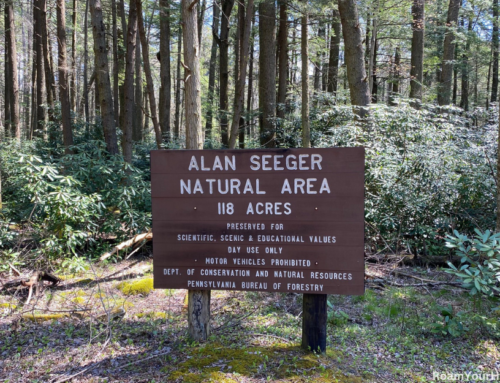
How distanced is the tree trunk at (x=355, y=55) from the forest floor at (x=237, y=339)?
4.61 meters

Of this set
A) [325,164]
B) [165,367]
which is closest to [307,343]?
[165,367]

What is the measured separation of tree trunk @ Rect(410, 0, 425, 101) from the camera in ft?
42.8

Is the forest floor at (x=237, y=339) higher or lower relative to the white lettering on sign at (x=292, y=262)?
lower

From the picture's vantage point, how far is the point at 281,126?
12.6 m

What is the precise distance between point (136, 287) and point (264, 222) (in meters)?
3.88

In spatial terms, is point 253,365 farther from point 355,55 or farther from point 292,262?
point 355,55

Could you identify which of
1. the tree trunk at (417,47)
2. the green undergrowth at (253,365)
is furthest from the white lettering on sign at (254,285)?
the tree trunk at (417,47)

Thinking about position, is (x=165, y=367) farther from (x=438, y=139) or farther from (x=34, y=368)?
(x=438, y=139)

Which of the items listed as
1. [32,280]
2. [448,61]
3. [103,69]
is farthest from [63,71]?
[448,61]

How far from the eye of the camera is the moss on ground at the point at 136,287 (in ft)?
20.9

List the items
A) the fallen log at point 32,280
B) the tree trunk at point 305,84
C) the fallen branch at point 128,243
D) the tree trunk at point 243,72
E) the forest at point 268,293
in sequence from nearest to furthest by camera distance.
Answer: the forest at point 268,293 → the fallen log at point 32,280 → the fallen branch at point 128,243 → the tree trunk at point 243,72 → the tree trunk at point 305,84

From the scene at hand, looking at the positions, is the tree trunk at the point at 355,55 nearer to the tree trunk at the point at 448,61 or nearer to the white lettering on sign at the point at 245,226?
the white lettering on sign at the point at 245,226

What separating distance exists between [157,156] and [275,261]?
1.57 m

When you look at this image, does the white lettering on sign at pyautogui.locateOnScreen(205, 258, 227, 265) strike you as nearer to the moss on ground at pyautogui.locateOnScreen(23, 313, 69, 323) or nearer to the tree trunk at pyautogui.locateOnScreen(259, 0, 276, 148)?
the moss on ground at pyautogui.locateOnScreen(23, 313, 69, 323)
